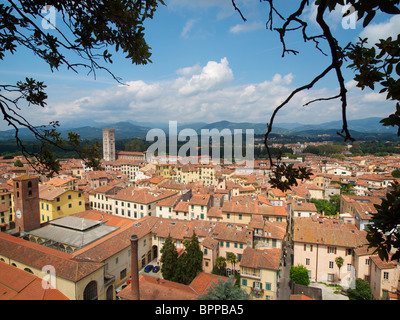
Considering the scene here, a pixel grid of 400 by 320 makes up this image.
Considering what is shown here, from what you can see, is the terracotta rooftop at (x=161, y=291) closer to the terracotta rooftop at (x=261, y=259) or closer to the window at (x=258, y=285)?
the terracotta rooftop at (x=261, y=259)

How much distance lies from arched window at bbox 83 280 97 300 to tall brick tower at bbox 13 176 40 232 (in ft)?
29.9

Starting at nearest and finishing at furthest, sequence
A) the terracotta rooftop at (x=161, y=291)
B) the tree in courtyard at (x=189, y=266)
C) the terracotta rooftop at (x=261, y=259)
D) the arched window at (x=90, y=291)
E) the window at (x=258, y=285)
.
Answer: the terracotta rooftop at (x=161, y=291), the arched window at (x=90, y=291), the terracotta rooftop at (x=261, y=259), the window at (x=258, y=285), the tree in courtyard at (x=189, y=266)

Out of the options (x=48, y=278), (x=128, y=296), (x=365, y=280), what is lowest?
(x=365, y=280)

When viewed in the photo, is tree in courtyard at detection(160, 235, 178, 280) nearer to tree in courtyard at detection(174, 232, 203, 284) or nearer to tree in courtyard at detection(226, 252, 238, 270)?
tree in courtyard at detection(174, 232, 203, 284)

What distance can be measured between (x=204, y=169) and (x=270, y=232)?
80.4 ft

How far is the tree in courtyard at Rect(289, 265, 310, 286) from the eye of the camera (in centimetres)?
1498

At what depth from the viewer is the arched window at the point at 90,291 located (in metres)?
11.5

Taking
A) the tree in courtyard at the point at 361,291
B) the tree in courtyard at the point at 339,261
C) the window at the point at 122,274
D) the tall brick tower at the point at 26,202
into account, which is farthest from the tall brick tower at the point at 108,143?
the tree in courtyard at the point at 361,291

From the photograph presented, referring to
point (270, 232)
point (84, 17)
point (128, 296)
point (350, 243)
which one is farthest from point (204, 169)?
point (84, 17)

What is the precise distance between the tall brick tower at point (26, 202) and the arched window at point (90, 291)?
9.12 metres

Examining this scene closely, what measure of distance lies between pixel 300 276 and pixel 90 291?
11.9 meters

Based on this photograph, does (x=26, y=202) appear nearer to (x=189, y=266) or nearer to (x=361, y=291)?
(x=189, y=266)

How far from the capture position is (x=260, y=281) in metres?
13.5

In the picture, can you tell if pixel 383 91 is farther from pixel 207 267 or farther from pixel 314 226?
pixel 314 226
